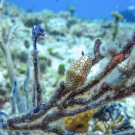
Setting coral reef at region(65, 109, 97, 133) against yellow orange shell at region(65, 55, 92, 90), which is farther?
coral reef at region(65, 109, 97, 133)

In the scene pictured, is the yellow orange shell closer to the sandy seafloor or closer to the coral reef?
the sandy seafloor

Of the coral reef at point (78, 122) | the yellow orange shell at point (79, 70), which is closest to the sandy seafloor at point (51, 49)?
the yellow orange shell at point (79, 70)

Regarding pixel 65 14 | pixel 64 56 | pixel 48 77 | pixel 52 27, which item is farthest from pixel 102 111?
pixel 65 14

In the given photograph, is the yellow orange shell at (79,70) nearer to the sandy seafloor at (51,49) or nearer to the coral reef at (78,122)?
the sandy seafloor at (51,49)

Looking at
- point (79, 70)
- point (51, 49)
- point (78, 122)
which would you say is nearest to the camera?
point (79, 70)

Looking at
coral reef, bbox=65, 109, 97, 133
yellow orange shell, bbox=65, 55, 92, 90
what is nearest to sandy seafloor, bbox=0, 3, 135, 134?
yellow orange shell, bbox=65, 55, 92, 90

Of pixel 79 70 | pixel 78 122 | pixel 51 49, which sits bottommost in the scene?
pixel 79 70

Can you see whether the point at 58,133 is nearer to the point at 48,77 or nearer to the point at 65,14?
the point at 48,77

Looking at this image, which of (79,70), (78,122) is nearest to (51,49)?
(78,122)

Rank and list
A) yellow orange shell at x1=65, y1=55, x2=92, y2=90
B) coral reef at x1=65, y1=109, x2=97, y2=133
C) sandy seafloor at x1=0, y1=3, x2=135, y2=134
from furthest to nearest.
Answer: sandy seafloor at x1=0, y1=3, x2=135, y2=134 → coral reef at x1=65, y1=109, x2=97, y2=133 → yellow orange shell at x1=65, y1=55, x2=92, y2=90

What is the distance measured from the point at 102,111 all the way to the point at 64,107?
9.85 feet

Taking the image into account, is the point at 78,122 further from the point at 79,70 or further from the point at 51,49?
the point at 51,49

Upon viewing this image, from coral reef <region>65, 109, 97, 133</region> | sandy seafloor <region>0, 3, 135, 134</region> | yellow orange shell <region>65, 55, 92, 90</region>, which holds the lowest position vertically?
yellow orange shell <region>65, 55, 92, 90</region>

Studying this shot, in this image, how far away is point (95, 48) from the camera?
1812 mm
